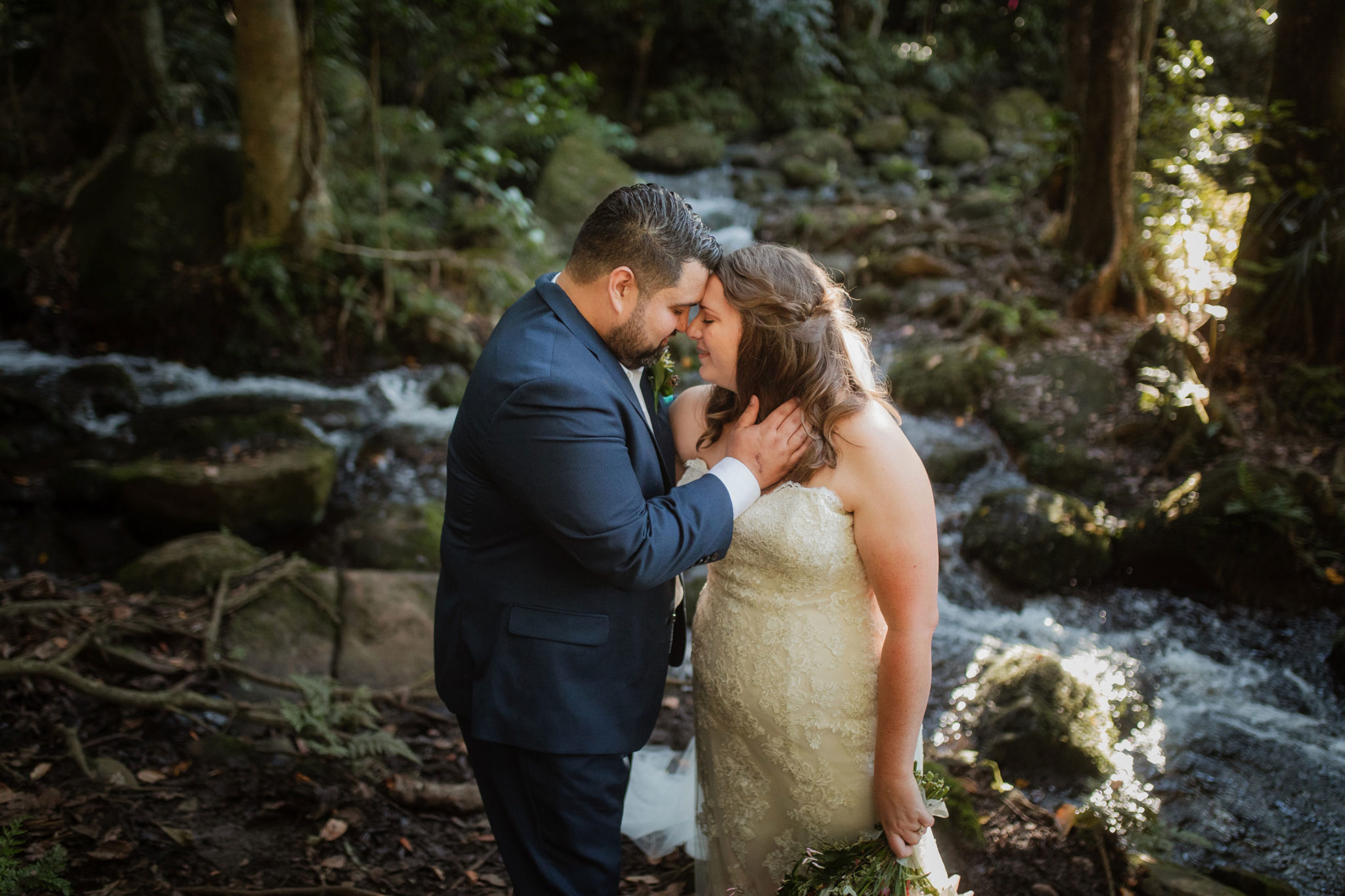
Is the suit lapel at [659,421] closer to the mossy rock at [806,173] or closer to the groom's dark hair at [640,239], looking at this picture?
the groom's dark hair at [640,239]

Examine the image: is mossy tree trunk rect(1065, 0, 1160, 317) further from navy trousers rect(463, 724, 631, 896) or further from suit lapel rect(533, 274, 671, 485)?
navy trousers rect(463, 724, 631, 896)

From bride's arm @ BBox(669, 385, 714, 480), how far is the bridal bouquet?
1.16m

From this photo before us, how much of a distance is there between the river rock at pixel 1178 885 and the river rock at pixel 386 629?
10.3 feet

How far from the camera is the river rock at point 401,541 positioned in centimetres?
561

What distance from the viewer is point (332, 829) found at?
322 centimetres

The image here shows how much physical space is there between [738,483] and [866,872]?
1.05 meters

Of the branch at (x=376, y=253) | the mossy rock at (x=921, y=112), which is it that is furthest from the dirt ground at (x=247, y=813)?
the mossy rock at (x=921, y=112)

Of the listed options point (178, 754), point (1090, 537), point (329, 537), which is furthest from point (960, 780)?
point (329, 537)

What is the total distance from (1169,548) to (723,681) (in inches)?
170

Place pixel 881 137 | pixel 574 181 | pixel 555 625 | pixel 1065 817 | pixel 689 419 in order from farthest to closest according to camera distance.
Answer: pixel 881 137 → pixel 574 181 → pixel 1065 817 → pixel 689 419 → pixel 555 625

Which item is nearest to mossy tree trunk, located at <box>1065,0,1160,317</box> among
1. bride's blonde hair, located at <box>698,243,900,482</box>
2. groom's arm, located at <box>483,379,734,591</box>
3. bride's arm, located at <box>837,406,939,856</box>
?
bride's blonde hair, located at <box>698,243,900,482</box>

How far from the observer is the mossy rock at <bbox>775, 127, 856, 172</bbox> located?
16402 millimetres

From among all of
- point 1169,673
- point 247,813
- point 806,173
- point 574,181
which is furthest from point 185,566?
point 806,173

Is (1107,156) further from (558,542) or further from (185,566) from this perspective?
(185,566)
